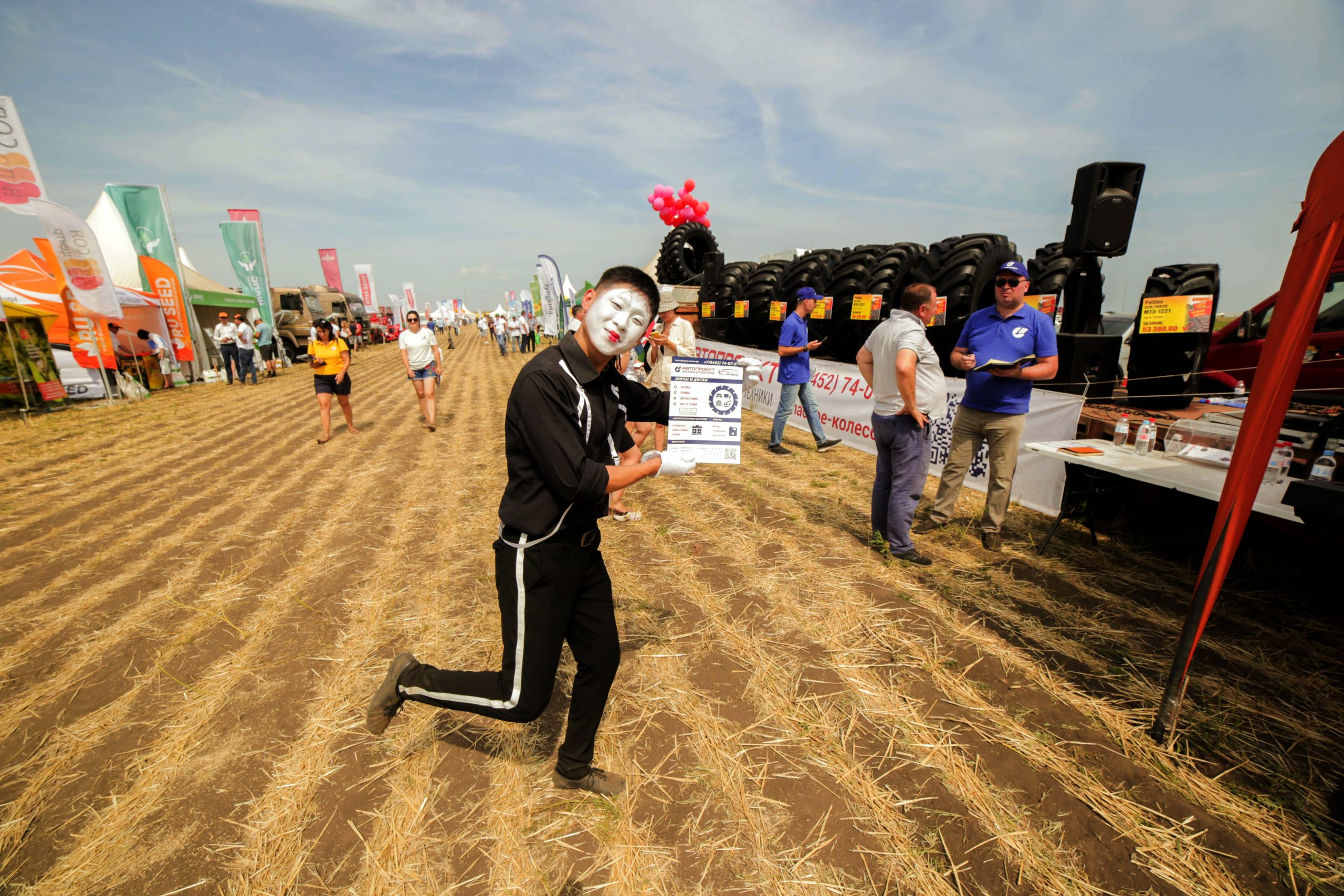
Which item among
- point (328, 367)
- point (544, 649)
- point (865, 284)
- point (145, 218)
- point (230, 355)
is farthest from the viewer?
point (230, 355)

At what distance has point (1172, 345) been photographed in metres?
6.58

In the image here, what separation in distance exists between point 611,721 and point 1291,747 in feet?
10.4

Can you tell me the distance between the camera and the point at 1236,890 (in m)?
1.89

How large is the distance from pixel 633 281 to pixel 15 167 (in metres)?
14.3

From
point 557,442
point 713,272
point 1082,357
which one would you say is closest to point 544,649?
point 557,442

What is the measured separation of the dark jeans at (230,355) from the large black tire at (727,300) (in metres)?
13.4

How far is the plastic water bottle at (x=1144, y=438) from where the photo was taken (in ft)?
13.5

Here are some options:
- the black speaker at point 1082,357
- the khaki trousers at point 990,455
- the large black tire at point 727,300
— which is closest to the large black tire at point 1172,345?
the black speaker at point 1082,357

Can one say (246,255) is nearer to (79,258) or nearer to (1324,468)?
(79,258)

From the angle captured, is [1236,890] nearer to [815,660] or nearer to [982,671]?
[982,671]

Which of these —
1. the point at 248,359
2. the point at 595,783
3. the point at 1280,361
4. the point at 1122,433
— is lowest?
the point at 595,783

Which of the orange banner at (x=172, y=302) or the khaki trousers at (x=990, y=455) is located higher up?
the orange banner at (x=172, y=302)

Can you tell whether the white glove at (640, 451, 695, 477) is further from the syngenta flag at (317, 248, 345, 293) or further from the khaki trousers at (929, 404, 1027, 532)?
the syngenta flag at (317, 248, 345, 293)

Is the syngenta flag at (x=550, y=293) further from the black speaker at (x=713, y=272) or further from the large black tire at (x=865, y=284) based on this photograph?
the large black tire at (x=865, y=284)
